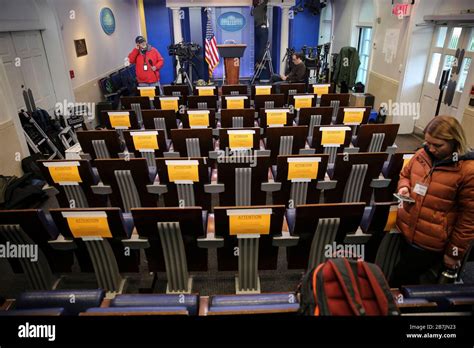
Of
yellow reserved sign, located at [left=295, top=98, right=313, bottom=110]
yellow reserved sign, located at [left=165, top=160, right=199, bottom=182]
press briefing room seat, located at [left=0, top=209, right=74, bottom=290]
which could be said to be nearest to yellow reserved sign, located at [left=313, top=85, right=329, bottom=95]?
yellow reserved sign, located at [left=295, top=98, right=313, bottom=110]

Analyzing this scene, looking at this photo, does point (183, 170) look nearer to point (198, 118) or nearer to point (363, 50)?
point (198, 118)

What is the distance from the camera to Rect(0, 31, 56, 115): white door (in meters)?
5.09

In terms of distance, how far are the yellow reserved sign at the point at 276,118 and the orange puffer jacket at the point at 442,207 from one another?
7.76 feet

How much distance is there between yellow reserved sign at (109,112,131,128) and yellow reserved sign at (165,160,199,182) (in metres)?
1.94

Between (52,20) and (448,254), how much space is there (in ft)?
23.1

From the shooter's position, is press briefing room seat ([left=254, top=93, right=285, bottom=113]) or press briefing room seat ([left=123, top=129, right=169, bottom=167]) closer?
press briefing room seat ([left=123, top=129, right=169, bottom=167])

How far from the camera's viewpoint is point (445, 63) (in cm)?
569

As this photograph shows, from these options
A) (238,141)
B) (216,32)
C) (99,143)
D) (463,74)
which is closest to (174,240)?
(238,141)

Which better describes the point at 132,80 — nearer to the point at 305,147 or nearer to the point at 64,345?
the point at 305,147

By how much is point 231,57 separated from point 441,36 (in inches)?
194

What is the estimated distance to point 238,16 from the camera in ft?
34.8

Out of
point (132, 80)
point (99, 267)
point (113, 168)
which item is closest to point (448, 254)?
point (99, 267)

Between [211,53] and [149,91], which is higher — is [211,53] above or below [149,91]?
above

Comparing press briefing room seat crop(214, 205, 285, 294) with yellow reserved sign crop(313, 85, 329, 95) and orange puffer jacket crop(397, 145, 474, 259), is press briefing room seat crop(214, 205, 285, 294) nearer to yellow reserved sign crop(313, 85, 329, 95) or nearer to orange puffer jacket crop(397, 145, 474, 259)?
orange puffer jacket crop(397, 145, 474, 259)
